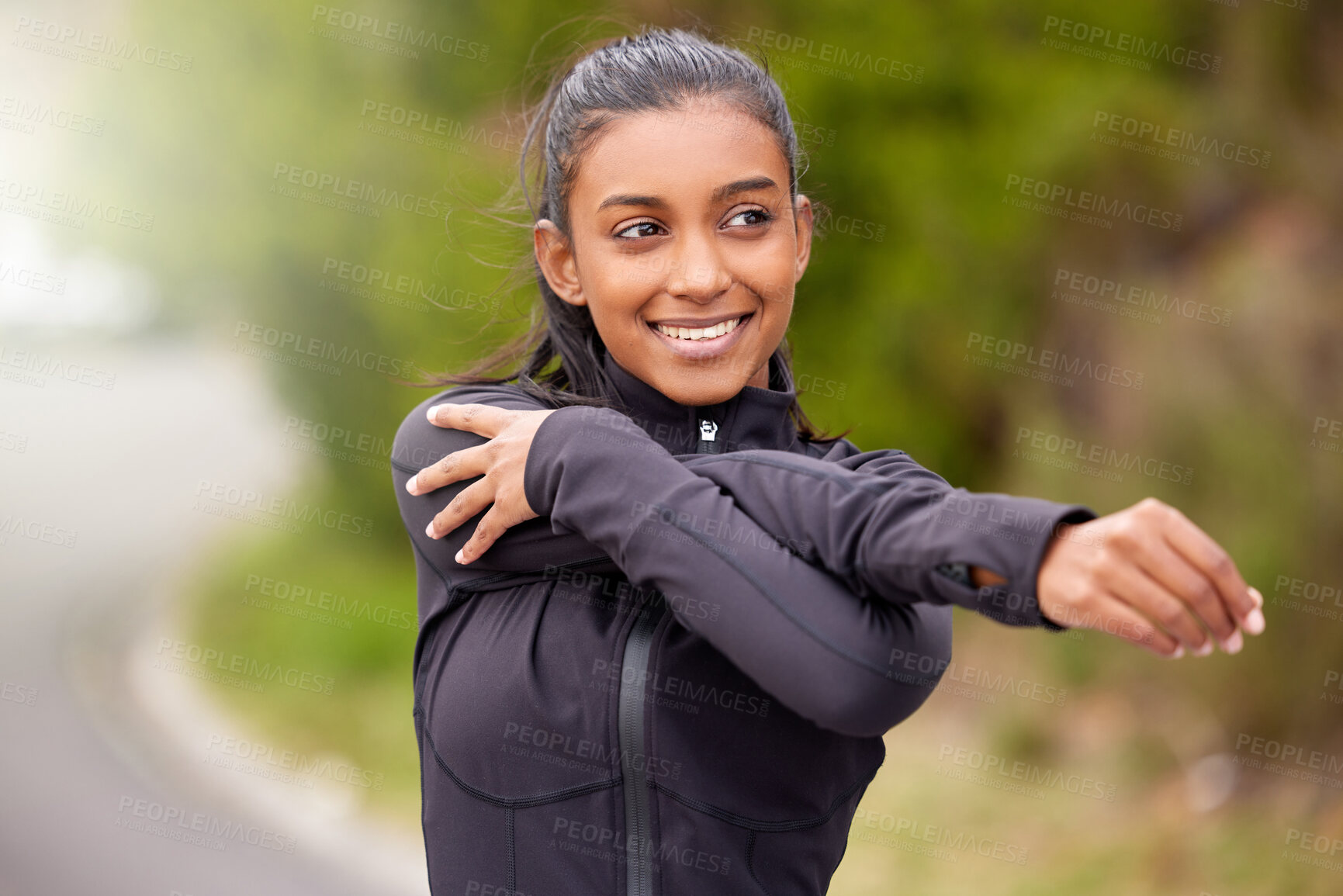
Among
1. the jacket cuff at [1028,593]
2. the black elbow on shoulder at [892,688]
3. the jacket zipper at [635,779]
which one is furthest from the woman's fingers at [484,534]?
the jacket cuff at [1028,593]

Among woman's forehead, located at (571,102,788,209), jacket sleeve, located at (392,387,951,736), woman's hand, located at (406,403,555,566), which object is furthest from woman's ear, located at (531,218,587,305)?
jacket sleeve, located at (392,387,951,736)

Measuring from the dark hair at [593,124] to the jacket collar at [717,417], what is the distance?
0.04 meters

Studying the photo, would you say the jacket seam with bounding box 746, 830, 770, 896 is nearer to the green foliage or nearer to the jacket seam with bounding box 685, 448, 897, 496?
the jacket seam with bounding box 685, 448, 897, 496

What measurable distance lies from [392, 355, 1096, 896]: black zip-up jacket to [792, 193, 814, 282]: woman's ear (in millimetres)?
216

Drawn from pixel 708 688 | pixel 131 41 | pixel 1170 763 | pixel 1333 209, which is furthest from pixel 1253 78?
pixel 131 41

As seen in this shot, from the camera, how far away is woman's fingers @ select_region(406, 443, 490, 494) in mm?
1402

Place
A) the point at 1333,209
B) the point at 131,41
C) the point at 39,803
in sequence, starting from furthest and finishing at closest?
the point at 131,41 < the point at 39,803 < the point at 1333,209

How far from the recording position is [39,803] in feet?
16.2

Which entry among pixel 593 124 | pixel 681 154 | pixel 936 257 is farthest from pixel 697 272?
pixel 936 257

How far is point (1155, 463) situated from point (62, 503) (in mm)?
9300

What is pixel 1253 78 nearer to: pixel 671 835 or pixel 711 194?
pixel 711 194

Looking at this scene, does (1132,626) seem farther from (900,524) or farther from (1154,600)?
(900,524)

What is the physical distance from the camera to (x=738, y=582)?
1164mm

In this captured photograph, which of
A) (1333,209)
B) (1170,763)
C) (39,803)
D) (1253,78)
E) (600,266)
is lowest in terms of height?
(39,803)
